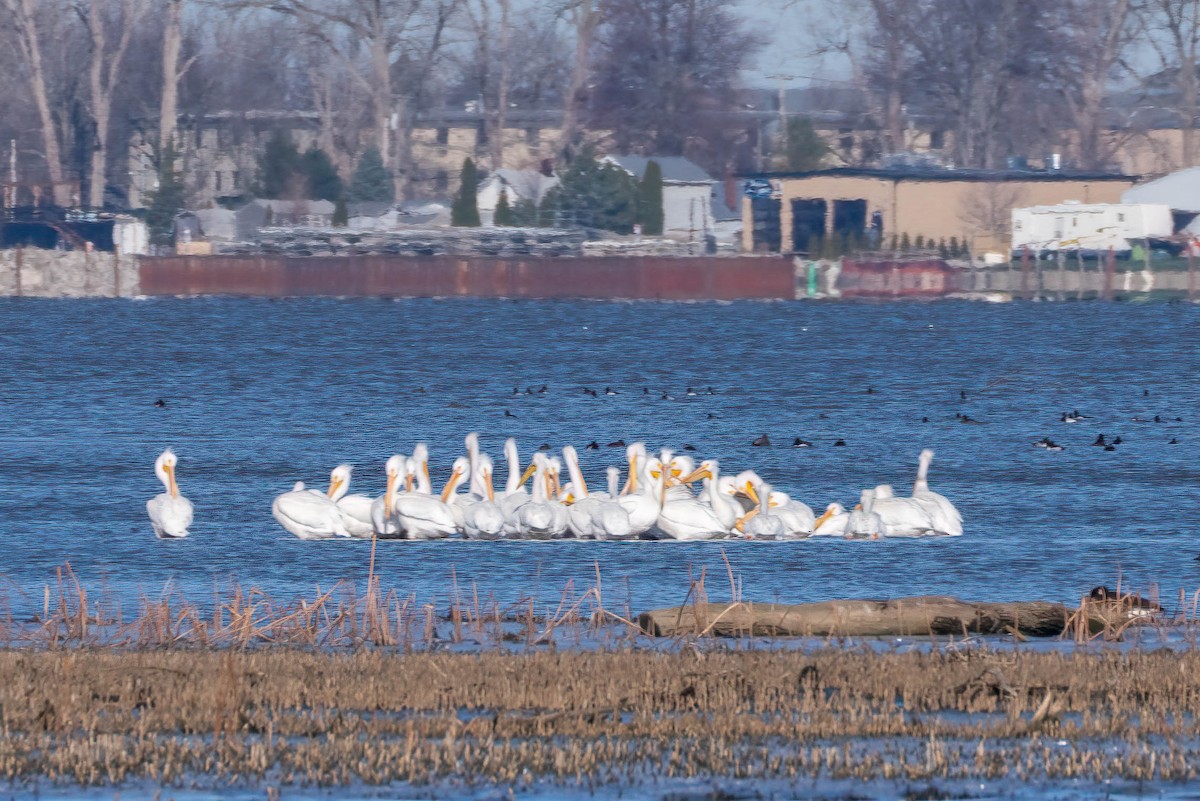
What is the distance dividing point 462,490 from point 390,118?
288 ft

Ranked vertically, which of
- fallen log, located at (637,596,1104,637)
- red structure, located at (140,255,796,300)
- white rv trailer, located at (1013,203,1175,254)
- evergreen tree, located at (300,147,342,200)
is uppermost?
evergreen tree, located at (300,147,342,200)

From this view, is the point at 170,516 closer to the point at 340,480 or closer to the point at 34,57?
the point at 340,480

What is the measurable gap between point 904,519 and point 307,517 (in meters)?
5.91

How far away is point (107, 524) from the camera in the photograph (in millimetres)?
23969

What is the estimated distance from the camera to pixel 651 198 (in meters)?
106

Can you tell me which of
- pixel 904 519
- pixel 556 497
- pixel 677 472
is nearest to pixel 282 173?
pixel 677 472

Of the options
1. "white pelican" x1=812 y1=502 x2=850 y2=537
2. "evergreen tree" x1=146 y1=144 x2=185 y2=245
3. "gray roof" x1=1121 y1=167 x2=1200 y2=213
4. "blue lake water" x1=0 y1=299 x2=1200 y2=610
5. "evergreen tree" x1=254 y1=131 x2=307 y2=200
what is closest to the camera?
"blue lake water" x1=0 y1=299 x2=1200 y2=610

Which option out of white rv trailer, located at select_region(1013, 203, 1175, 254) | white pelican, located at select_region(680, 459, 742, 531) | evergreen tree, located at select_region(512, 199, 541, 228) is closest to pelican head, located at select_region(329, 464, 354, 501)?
white pelican, located at select_region(680, 459, 742, 531)

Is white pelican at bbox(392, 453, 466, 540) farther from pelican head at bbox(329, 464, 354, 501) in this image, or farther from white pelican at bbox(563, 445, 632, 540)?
white pelican at bbox(563, 445, 632, 540)

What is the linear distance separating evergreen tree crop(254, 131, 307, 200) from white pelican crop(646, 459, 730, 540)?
301ft

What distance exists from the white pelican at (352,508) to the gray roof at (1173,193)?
277ft

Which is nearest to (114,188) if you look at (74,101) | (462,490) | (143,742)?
(74,101)

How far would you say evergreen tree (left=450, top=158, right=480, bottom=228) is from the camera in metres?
106

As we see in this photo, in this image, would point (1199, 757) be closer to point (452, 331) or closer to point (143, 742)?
point (143, 742)
